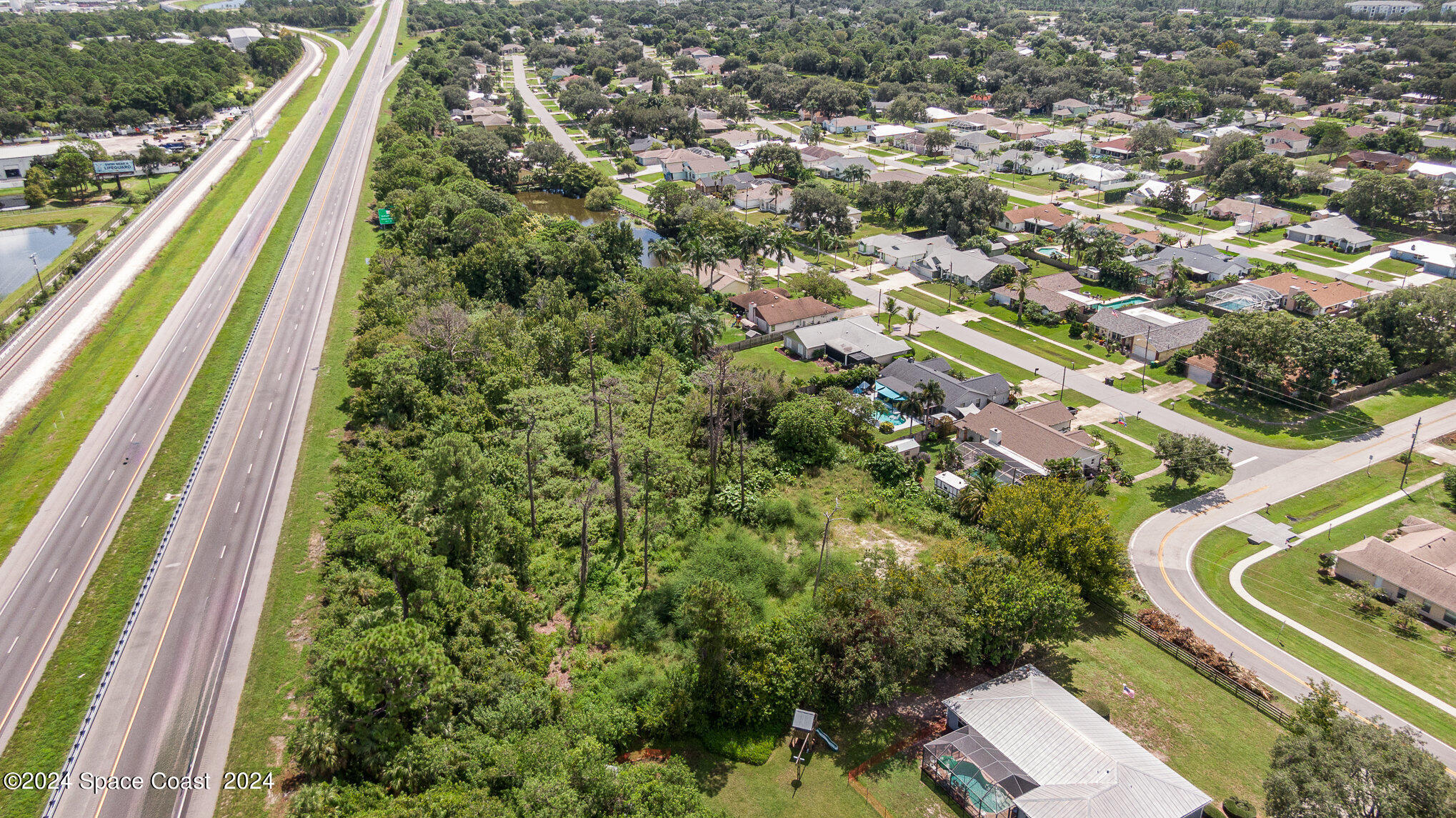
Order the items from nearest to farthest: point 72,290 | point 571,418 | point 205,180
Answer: point 571,418
point 72,290
point 205,180

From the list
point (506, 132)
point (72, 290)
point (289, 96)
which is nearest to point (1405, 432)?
point (72, 290)

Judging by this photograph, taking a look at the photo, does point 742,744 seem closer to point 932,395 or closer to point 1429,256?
point 932,395

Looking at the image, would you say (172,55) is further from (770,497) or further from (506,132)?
(770,497)

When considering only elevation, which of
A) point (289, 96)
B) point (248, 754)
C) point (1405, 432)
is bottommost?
point (1405, 432)

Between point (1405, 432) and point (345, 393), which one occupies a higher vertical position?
point (345, 393)

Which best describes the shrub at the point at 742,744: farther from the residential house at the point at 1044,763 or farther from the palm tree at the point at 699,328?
the palm tree at the point at 699,328

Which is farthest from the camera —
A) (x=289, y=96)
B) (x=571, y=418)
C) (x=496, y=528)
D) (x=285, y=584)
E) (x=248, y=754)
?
(x=289, y=96)

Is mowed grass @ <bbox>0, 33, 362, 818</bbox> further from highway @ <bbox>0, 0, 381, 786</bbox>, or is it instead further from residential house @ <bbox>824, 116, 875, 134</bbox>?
residential house @ <bbox>824, 116, 875, 134</bbox>
